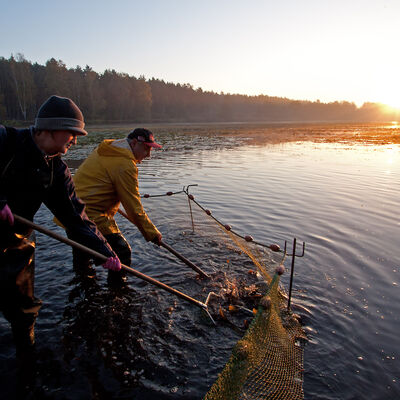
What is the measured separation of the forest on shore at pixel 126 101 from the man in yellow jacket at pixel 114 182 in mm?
64991

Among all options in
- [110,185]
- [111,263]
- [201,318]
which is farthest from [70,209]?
[201,318]

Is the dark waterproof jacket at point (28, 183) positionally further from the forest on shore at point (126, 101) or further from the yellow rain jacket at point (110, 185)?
the forest on shore at point (126, 101)

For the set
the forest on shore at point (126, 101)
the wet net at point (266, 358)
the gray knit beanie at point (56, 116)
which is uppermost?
the forest on shore at point (126, 101)

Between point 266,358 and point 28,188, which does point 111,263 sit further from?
point 266,358

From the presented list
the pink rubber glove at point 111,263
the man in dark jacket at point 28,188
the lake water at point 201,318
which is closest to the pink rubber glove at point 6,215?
the man in dark jacket at point 28,188

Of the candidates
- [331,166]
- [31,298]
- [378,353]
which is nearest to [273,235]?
[378,353]

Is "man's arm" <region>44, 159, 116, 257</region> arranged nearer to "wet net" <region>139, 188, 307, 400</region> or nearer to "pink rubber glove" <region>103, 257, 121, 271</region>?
"pink rubber glove" <region>103, 257, 121, 271</region>

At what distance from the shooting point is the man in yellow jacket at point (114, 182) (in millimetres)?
4348

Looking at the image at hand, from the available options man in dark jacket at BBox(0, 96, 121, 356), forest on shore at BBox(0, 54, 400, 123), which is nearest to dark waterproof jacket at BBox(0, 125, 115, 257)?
man in dark jacket at BBox(0, 96, 121, 356)

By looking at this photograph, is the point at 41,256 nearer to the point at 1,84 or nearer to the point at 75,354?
the point at 75,354

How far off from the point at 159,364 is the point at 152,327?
702 millimetres

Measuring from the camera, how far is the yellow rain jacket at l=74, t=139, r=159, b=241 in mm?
4336

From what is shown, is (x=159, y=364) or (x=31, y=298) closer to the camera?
(x=31, y=298)

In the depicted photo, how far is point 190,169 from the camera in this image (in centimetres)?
1736
